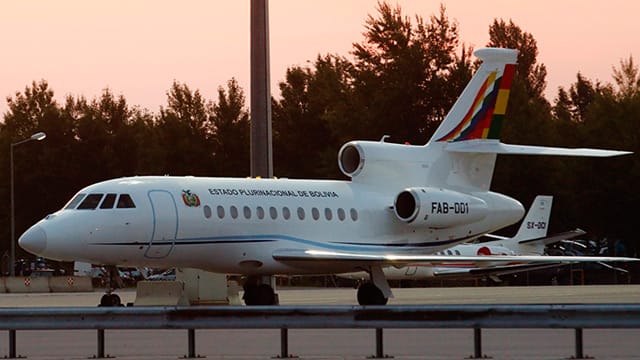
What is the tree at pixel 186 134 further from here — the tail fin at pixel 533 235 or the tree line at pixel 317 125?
the tail fin at pixel 533 235

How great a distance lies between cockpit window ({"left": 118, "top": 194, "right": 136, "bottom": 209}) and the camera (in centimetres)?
2883

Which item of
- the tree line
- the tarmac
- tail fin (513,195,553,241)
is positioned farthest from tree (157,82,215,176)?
the tarmac

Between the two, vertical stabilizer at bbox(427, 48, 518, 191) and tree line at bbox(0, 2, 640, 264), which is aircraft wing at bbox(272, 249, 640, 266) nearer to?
vertical stabilizer at bbox(427, 48, 518, 191)

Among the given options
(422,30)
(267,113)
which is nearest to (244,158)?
(422,30)

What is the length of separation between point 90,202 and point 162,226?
1546mm

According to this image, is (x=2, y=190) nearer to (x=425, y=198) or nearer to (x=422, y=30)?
(x=422, y=30)

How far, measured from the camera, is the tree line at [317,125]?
68.0 metres

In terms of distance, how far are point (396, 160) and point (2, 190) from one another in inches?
1833

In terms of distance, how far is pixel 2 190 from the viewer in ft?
252

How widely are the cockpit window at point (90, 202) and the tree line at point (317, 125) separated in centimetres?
3899
